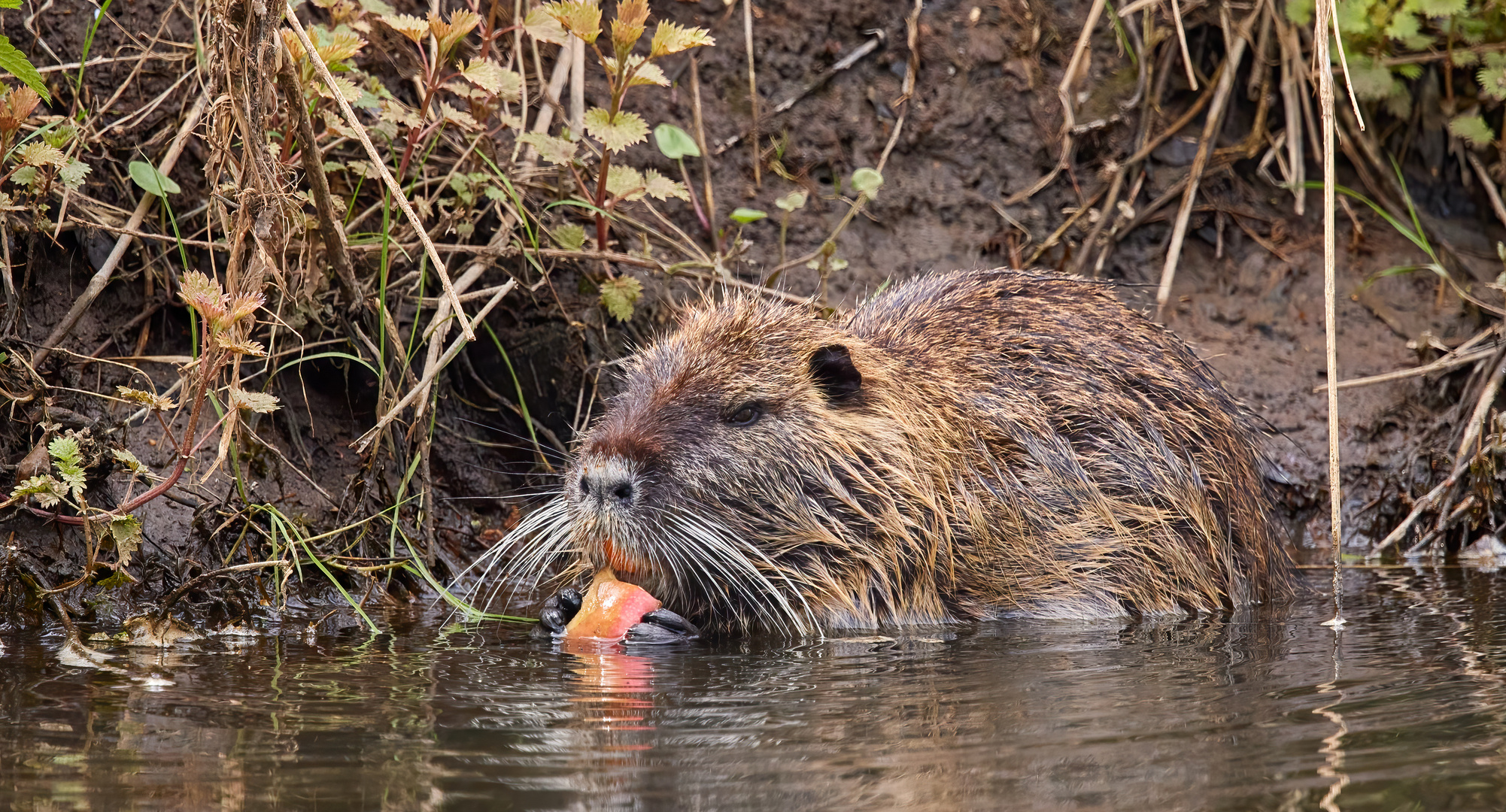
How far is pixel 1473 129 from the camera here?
18.1ft

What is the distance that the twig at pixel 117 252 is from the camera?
12.3 ft

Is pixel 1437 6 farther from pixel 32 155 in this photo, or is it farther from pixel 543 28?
pixel 32 155

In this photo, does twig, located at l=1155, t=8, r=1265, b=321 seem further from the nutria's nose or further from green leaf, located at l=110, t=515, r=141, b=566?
green leaf, located at l=110, t=515, r=141, b=566

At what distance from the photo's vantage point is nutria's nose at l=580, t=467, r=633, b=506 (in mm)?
3283

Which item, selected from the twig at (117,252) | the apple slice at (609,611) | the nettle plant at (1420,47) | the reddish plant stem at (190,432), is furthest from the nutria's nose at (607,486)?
the nettle plant at (1420,47)

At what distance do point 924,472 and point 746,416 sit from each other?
0.48m

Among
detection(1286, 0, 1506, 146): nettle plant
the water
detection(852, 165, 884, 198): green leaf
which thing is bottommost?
the water

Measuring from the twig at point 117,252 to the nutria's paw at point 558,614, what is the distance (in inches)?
55.6

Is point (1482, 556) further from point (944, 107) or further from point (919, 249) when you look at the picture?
point (944, 107)

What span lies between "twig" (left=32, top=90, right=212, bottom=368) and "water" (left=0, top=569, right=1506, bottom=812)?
0.95 metres

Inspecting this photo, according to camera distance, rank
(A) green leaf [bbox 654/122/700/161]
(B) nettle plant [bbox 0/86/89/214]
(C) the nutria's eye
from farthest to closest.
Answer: (A) green leaf [bbox 654/122/700/161] < (C) the nutria's eye < (B) nettle plant [bbox 0/86/89/214]

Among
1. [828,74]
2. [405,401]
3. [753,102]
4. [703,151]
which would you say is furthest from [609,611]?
[828,74]

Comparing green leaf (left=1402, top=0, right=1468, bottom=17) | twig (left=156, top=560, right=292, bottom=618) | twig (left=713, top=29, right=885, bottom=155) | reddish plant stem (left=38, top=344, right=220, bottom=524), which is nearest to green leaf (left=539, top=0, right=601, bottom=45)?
reddish plant stem (left=38, top=344, right=220, bottom=524)

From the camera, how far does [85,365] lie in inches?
153
